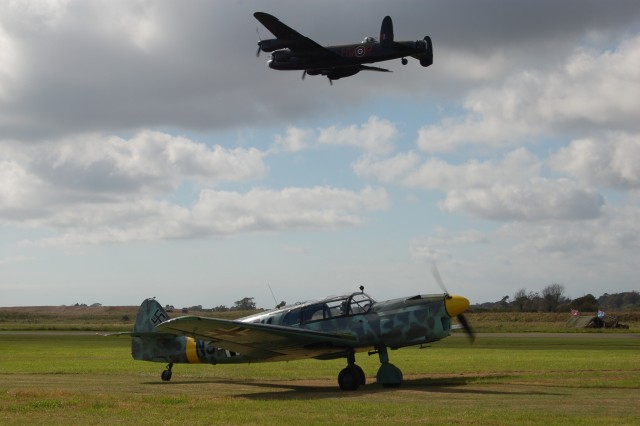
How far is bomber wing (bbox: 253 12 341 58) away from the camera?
3169 cm

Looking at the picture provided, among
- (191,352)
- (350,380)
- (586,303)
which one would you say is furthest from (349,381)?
(586,303)

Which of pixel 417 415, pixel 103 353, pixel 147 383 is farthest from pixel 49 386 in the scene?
pixel 103 353

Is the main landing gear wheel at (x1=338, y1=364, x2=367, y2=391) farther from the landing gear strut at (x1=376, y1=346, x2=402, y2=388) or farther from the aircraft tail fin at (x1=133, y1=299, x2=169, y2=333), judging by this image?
the aircraft tail fin at (x1=133, y1=299, x2=169, y2=333)

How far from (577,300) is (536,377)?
391ft

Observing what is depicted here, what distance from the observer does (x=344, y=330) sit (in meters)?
21.0

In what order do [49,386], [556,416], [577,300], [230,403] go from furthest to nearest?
[577,300]
[49,386]
[230,403]
[556,416]

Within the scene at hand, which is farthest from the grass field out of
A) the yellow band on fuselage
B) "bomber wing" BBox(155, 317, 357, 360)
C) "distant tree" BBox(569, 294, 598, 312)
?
"distant tree" BBox(569, 294, 598, 312)

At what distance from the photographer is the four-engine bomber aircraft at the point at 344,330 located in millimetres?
19953

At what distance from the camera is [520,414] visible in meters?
14.5

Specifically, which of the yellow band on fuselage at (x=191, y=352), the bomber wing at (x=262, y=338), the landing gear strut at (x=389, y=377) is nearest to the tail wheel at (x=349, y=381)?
the landing gear strut at (x=389, y=377)

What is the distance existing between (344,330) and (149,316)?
698cm

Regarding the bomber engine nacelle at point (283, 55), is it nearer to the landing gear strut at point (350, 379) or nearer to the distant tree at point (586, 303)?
the landing gear strut at point (350, 379)

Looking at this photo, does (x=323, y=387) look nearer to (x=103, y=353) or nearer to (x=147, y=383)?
(x=147, y=383)

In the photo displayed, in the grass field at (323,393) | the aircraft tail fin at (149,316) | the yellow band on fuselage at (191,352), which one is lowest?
the grass field at (323,393)
